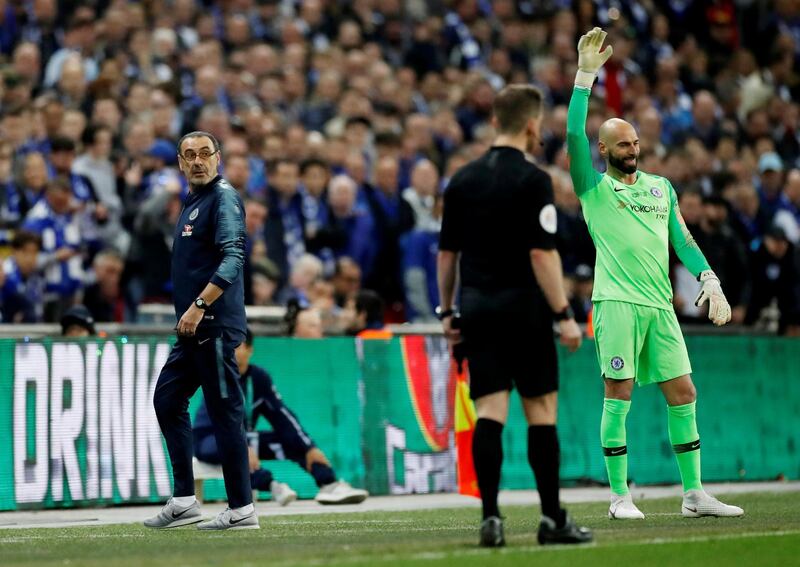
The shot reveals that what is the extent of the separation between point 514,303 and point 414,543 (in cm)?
143

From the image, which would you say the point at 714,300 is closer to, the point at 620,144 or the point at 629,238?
the point at 629,238

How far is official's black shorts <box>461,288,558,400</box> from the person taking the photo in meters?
8.47

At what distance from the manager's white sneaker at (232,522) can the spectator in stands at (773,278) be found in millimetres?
10025

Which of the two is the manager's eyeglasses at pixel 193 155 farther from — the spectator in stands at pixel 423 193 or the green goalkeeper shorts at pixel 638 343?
the spectator in stands at pixel 423 193

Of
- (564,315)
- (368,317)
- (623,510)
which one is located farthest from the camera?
(368,317)

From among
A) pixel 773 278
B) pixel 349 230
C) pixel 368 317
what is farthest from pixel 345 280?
pixel 773 278

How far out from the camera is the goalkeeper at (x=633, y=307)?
10.9m

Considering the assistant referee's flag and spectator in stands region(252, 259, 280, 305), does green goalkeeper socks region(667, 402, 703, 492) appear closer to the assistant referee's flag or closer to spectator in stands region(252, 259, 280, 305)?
the assistant referee's flag

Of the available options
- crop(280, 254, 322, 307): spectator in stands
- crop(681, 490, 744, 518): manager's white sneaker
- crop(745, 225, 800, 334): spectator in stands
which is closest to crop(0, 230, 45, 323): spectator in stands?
crop(280, 254, 322, 307): spectator in stands

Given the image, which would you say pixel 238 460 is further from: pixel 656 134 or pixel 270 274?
pixel 656 134

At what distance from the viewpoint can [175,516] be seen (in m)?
10.5

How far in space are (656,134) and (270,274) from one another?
26.8 feet

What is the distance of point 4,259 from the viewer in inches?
583

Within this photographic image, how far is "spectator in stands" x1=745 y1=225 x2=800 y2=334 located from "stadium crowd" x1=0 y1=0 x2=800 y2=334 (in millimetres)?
25
